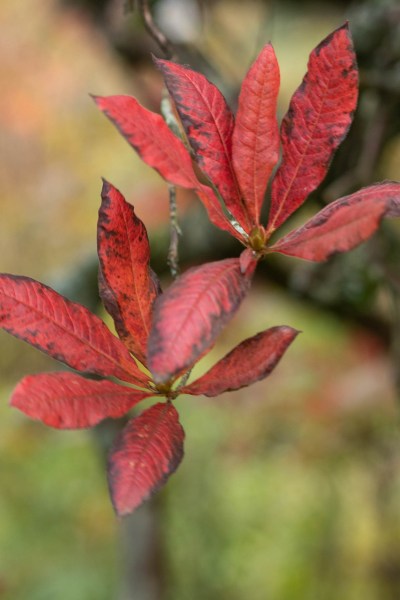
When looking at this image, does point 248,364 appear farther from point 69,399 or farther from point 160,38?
point 160,38

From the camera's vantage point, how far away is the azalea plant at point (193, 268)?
46 centimetres

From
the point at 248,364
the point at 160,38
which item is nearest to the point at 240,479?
the point at 160,38

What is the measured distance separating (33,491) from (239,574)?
0.98 meters

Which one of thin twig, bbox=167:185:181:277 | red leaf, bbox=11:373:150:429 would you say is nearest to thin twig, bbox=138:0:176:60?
thin twig, bbox=167:185:181:277

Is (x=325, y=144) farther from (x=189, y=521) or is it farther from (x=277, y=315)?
(x=277, y=315)

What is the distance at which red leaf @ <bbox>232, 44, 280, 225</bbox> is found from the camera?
543 millimetres

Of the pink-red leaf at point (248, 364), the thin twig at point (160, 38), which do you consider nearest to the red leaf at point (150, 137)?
the pink-red leaf at point (248, 364)

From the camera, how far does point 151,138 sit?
0.49 m

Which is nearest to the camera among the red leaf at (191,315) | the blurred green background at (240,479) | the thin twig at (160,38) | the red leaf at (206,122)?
the red leaf at (191,315)

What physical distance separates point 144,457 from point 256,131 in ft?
0.80

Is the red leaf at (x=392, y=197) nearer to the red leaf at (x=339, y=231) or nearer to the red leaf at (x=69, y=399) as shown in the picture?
the red leaf at (x=339, y=231)

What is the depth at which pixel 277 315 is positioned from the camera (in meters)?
4.00

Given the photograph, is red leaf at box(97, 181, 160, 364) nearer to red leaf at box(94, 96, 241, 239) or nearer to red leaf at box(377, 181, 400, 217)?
red leaf at box(94, 96, 241, 239)

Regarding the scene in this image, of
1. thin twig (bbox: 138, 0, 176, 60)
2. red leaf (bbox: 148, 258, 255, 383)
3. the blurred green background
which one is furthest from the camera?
the blurred green background
